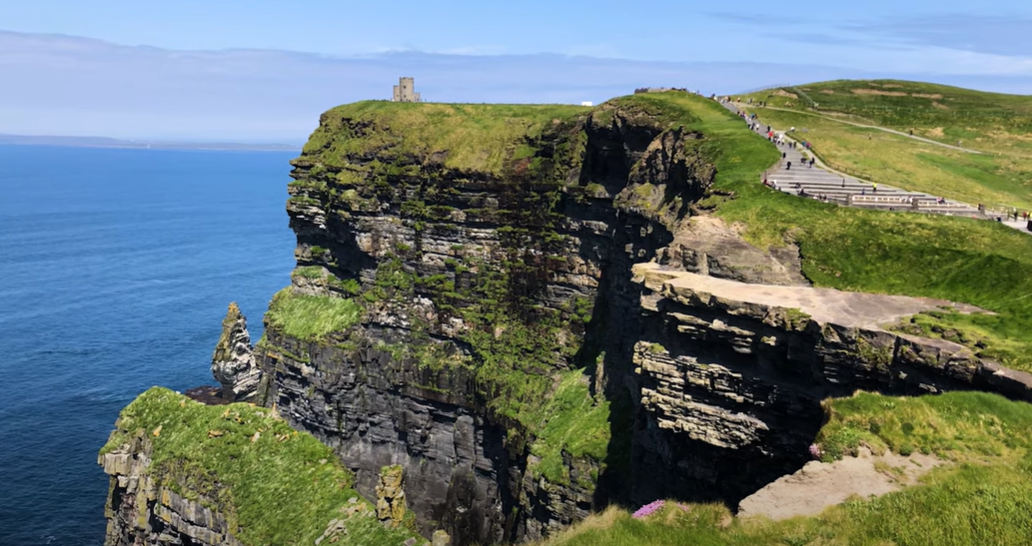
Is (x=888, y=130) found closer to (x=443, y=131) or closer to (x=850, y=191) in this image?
(x=850, y=191)

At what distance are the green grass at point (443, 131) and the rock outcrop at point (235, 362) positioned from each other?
2045cm

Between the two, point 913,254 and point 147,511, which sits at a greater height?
point 913,254

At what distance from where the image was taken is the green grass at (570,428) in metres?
49.1

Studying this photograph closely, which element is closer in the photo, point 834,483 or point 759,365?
point 834,483

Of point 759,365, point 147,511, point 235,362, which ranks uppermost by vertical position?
point 759,365

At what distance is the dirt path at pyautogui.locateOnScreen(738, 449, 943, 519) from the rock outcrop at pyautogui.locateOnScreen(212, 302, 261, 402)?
6634 cm

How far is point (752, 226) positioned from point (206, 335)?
9607 centimetres

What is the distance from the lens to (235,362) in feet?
255

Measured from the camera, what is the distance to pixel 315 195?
76.5 meters

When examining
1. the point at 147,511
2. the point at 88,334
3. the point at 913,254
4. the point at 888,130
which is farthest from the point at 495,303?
the point at 88,334

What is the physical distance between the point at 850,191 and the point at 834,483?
28300 mm

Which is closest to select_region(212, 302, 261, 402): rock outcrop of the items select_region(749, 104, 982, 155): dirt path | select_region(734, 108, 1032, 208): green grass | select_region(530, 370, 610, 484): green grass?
select_region(530, 370, 610, 484): green grass

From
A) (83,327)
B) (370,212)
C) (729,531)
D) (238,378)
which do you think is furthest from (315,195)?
(729,531)

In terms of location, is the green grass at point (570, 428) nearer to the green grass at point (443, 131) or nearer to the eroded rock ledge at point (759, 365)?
the eroded rock ledge at point (759, 365)
